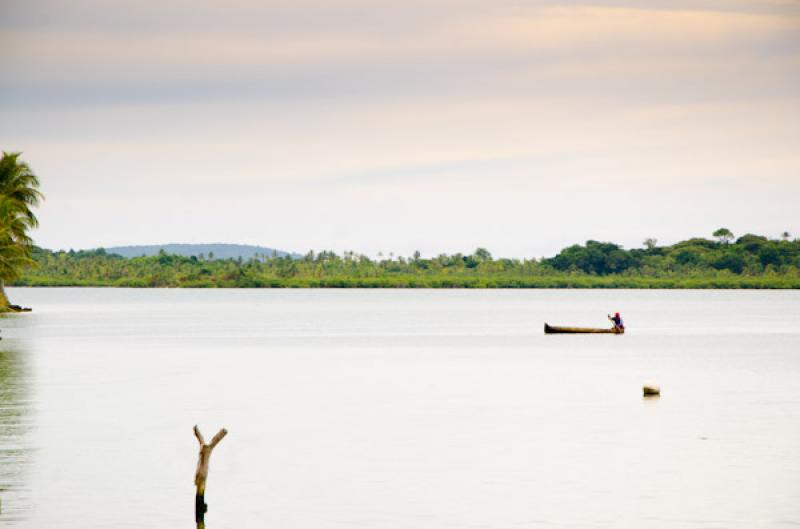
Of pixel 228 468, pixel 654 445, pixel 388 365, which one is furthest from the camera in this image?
pixel 388 365

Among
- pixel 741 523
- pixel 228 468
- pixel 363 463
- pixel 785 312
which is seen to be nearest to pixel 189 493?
pixel 228 468

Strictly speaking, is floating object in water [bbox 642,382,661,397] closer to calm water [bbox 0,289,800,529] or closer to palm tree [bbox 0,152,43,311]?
calm water [bbox 0,289,800,529]

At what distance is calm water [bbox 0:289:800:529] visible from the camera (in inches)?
1220

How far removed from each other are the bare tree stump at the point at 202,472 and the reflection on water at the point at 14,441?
14.0 ft

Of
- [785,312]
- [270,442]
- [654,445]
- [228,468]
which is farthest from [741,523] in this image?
[785,312]

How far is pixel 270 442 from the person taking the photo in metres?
42.2

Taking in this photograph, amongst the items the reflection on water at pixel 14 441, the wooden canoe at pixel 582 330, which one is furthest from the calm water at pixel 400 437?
the wooden canoe at pixel 582 330

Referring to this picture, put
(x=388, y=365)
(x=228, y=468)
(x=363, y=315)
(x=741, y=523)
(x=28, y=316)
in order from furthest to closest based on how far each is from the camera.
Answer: (x=363, y=315) < (x=28, y=316) < (x=388, y=365) < (x=228, y=468) < (x=741, y=523)

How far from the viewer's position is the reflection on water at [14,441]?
101 ft

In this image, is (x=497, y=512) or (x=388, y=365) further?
(x=388, y=365)

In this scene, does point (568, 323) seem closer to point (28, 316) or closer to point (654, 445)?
point (28, 316)

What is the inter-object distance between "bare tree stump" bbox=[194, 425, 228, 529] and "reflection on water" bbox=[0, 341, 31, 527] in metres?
4.26

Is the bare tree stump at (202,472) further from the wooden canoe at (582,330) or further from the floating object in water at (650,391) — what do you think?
the wooden canoe at (582,330)

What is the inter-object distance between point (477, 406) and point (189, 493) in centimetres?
2226
